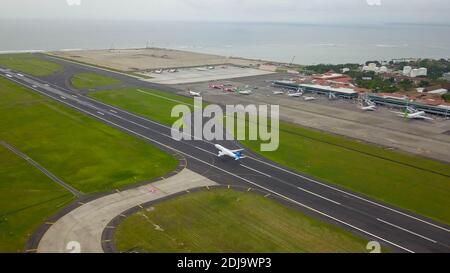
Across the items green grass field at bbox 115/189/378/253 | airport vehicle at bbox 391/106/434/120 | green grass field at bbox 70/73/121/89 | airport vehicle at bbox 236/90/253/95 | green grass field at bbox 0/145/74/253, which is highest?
green grass field at bbox 70/73/121/89

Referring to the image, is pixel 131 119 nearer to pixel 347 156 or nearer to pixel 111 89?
pixel 111 89

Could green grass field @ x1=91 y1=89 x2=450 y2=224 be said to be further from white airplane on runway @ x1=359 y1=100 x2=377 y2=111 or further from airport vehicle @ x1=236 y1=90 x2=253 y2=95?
airport vehicle @ x1=236 y1=90 x2=253 y2=95

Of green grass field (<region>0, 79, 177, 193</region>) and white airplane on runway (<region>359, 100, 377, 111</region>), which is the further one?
white airplane on runway (<region>359, 100, 377, 111</region>)

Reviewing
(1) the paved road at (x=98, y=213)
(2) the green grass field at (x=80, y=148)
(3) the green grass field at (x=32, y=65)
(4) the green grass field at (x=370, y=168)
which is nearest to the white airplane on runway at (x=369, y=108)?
(4) the green grass field at (x=370, y=168)

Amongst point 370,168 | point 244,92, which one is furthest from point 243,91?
point 370,168

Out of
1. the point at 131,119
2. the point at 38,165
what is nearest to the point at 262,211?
the point at 38,165

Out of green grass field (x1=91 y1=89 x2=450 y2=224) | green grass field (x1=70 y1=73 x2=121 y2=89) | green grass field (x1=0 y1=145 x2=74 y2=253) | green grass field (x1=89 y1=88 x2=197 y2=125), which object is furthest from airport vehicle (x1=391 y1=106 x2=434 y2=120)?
green grass field (x1=70 y1=73 x2=121 y2=89)

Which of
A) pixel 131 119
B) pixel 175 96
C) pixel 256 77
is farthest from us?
pixel 256 77

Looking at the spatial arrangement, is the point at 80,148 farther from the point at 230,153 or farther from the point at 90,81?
the point at 90,81
